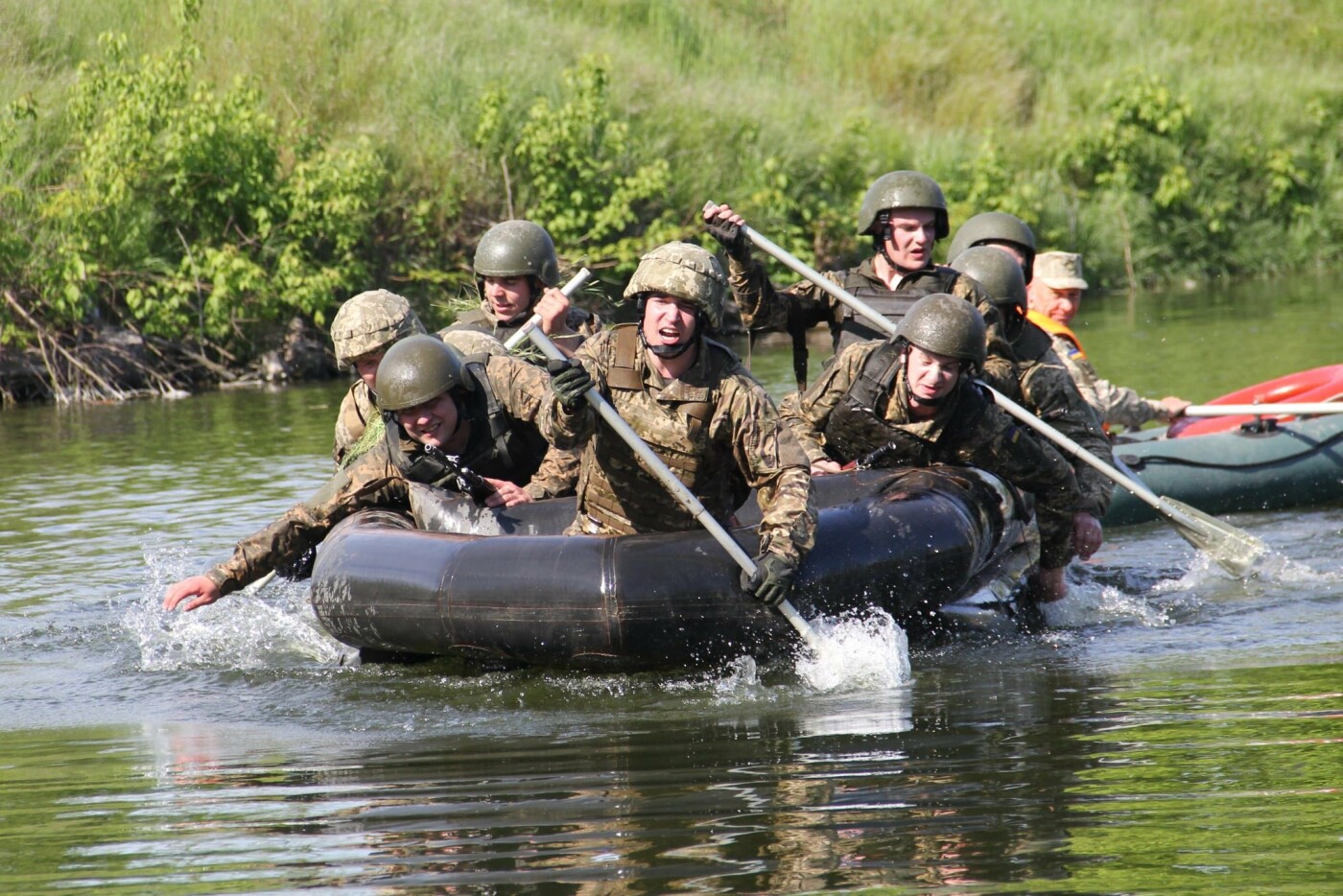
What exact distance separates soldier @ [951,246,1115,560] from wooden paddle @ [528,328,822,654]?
7.55ft

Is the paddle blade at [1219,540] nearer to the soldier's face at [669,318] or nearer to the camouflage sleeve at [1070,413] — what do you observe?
the camouflage sleeve at [1070,413]

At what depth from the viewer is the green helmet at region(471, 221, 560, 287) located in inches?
354

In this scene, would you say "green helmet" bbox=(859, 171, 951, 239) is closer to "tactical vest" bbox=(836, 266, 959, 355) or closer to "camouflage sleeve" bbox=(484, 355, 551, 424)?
"tactical vest" bbox=(836, 266, 959, 355)

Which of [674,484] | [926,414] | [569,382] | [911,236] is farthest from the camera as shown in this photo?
[911,236]

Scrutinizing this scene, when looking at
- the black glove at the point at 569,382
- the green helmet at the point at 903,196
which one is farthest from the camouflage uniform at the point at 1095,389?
the black glove at the point at 569,382

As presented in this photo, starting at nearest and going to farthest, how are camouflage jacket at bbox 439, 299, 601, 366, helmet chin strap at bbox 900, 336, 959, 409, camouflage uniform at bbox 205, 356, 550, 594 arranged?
helmet chin strap at bbox 900, 336, 959, 409 < camouflage uniform at bbox 205, 356, 550, 594 < camouflage jacket at bbox 439, 299, 601, 366

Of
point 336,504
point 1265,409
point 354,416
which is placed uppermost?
point 354,416

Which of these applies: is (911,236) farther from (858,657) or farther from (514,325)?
(858,657)

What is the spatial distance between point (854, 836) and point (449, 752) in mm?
1863

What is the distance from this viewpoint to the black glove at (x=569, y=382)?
6465mm

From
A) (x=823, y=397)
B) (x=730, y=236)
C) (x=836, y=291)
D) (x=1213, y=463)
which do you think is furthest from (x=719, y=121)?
(x=823, y=397)

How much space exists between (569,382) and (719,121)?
17404mm

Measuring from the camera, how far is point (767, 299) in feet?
28.9

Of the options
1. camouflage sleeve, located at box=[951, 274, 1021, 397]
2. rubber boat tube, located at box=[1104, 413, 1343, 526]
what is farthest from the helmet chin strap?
rubber boat tube, located at box=[1104, 413, 1343, 526]
